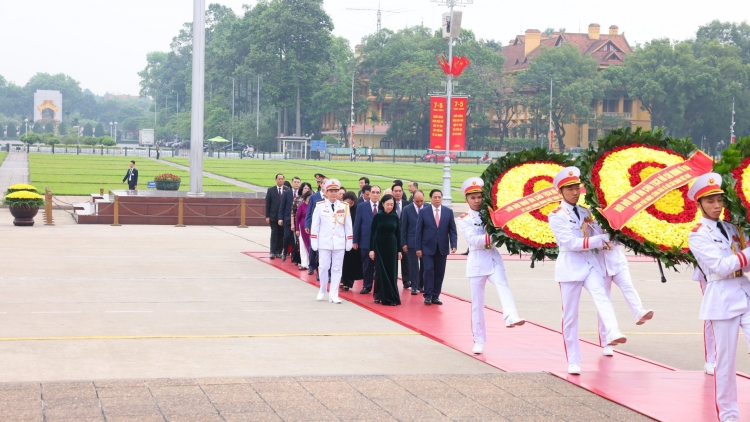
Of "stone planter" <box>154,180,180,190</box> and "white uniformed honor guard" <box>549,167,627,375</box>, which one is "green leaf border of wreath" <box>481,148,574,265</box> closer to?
"white uniformed honor guard" <box>549,167,627,375</box>

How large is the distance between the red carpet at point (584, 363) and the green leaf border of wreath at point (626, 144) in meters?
1.03

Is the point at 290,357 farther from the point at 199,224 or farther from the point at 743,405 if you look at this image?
the point at 199,224

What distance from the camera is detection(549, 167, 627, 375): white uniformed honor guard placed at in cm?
852

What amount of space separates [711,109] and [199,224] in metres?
73.6

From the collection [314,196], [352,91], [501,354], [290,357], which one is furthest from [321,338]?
[352,91]

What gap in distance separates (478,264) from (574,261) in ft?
4.18

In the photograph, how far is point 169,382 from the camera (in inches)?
309

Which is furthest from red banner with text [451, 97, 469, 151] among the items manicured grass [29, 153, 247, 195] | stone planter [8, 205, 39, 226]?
stone planter [8, 205, 39, 226]

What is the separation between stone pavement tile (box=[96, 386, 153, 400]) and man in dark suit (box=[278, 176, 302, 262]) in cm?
1013

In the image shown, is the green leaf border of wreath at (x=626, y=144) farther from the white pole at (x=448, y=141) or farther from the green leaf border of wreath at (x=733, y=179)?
the white pole at (x=448, y=141)

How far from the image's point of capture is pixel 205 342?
10016 mm

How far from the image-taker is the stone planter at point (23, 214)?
25000 millimetres

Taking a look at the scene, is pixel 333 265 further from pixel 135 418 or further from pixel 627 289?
pixel 135 418

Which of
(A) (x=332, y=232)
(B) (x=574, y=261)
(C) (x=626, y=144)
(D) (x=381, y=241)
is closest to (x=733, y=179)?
(C) (x=626, y=144)
